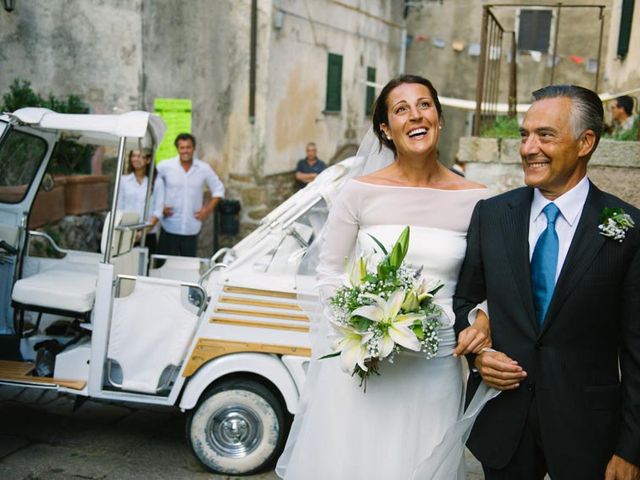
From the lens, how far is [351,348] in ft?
9.10

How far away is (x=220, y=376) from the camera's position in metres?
4.64

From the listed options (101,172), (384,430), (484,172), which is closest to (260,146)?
(101,172)

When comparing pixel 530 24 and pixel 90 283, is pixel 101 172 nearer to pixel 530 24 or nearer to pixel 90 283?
pixel 90 283

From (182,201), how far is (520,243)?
6280mm

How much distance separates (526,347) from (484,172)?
177 inches

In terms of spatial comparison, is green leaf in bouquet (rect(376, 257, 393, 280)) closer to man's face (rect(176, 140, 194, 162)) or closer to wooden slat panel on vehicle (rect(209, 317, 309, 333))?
wooden slat panel on vehicle (rect(209, 317, 309, 333))

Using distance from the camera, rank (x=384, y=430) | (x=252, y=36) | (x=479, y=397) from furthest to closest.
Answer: (x=252, y=36)
(x=384, y=430)
(x=479, y=397)

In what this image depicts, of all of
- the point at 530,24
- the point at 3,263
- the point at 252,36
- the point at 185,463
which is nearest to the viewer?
the point at 185,463

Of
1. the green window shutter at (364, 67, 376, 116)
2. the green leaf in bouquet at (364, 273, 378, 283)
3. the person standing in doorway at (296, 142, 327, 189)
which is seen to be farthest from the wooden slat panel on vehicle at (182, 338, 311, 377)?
the green window shutter at (364, 67, 376, 116)

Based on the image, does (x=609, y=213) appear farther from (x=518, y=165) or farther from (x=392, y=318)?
(x=518, y=165)

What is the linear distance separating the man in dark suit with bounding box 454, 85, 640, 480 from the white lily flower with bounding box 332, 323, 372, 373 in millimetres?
415

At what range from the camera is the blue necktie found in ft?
8.46

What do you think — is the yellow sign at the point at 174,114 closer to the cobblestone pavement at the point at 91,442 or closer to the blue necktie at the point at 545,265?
the cobblestone pavement at the point at 91,442

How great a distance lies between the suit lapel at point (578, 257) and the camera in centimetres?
249
